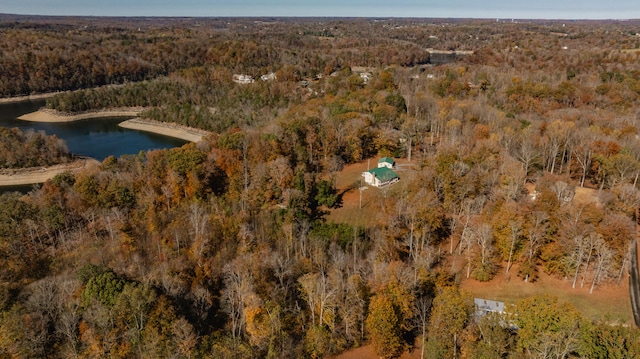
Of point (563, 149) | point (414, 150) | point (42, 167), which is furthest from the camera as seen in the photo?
point (42, 167)

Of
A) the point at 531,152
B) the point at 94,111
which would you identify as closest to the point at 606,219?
the point at 531,152

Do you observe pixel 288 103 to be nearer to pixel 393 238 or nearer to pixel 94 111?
pixel 94 111

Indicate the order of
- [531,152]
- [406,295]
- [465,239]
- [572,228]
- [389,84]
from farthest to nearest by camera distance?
[389,84] → [531,152] → [465,239] → [572,228] → [406,295]

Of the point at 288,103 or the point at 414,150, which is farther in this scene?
the point at 288,103

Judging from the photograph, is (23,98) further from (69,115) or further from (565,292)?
(565,292)

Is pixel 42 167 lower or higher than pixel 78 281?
lower

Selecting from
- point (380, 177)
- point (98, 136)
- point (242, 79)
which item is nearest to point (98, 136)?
point (98, 136)
